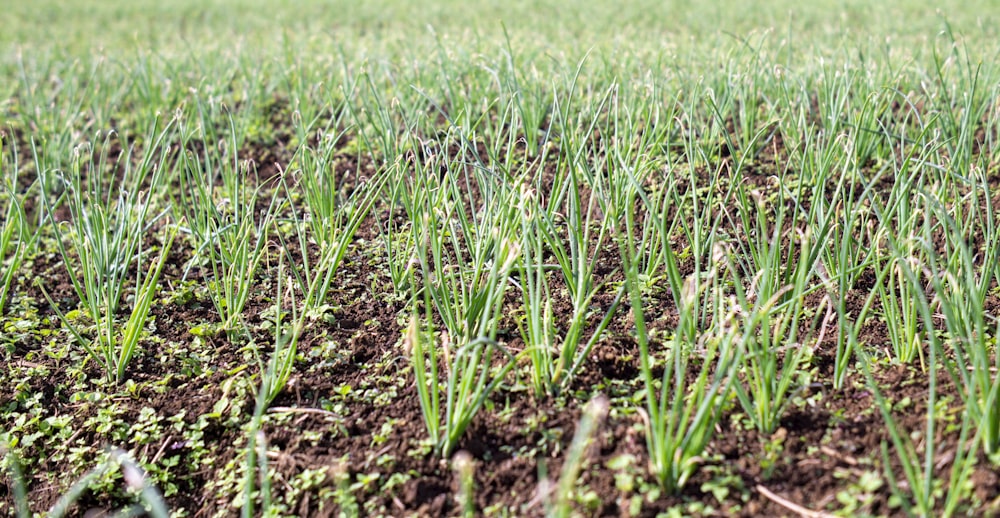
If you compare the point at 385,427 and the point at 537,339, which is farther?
the point at 385,427

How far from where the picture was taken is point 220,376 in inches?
85.4

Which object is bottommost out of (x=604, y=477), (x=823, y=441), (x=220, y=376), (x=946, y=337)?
(x=220, y=376)

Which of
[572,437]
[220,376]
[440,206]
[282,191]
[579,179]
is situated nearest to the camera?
[572,437]

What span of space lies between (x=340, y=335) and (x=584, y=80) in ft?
6.56

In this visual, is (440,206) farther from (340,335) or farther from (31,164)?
(31,164)

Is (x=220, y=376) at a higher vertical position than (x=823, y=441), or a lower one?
lower

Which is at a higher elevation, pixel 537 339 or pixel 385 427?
pixel 537 339

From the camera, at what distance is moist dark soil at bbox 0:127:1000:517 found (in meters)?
1.58

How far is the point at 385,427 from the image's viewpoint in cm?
186

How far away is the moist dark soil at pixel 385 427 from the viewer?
1.58m

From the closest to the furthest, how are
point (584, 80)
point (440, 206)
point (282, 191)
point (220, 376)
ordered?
point (220, 376) → point (440, 206) → point (282, 191) → point (584, 80)

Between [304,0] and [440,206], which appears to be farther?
[304,0]

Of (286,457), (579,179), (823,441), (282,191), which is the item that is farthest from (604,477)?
(282,191)

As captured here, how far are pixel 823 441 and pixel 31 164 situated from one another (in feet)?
12.0
